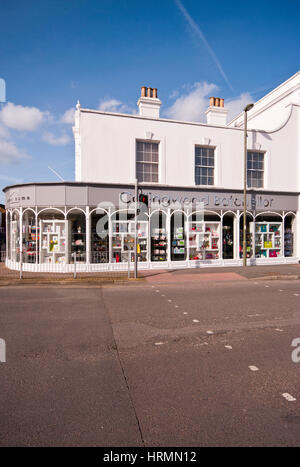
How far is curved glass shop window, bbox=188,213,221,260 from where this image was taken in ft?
57.2

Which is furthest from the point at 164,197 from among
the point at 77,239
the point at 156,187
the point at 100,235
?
the point at 77,239

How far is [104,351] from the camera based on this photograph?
5438mm

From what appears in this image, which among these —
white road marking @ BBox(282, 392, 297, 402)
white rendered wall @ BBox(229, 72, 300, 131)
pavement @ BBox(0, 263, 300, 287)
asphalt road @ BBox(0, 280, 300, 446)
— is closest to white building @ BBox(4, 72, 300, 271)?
white rendered wall @ BBox(229, 72, 300, 131)

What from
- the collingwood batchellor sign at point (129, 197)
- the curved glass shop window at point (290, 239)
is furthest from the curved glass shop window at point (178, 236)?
the curved glass shop window at point (290, 239)

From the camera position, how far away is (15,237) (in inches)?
661

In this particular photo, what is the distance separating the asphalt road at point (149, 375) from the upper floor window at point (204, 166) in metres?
10.4

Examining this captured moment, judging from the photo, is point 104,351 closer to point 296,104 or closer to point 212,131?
point 212,131

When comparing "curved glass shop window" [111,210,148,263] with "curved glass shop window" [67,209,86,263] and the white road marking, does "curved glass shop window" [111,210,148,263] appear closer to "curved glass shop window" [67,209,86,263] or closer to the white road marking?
"curved glass shop window" [67,209,86,263]

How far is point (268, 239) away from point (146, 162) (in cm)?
938

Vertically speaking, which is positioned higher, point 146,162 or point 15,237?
point 146,162

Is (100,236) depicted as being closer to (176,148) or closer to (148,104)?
(176,148)

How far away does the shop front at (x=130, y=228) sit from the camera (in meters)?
15.6

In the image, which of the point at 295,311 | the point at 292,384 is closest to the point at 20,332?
the point at 292,384

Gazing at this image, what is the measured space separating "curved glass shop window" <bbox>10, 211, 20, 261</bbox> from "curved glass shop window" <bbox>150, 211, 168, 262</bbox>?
25.3ft
